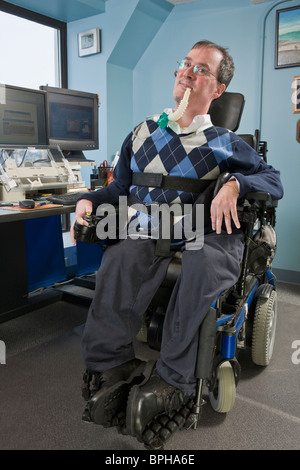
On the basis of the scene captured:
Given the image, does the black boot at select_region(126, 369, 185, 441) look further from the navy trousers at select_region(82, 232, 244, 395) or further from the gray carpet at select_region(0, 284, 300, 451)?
the gray carpet at select_region(0, 284, 300, 451)

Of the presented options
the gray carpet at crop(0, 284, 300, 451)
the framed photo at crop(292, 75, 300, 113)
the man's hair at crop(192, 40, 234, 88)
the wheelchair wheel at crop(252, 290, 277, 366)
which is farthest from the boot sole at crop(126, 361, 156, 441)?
the framed photo at crop(292, 75, 300, 113)

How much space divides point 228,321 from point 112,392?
45cm

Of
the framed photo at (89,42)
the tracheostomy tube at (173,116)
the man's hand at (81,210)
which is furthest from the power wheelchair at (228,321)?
the framed photo at (89,42)

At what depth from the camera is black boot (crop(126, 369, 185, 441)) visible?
105 centimetres

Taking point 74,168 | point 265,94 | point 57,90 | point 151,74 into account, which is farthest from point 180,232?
point 151,74

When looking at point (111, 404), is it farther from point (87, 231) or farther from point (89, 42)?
point (89, 42)

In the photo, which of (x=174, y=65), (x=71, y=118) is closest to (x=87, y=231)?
(x=71, y=118)

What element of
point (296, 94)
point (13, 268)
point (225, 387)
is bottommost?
point (225, 387)

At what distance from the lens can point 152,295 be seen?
128 centimetres

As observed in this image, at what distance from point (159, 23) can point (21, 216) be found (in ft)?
8.10

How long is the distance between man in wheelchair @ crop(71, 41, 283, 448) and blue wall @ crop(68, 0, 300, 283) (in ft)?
5.08

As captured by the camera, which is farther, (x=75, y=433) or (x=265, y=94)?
(x=265, y=94)

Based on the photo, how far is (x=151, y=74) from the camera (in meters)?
3.48

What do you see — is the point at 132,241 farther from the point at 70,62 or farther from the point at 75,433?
the point at 70,62
